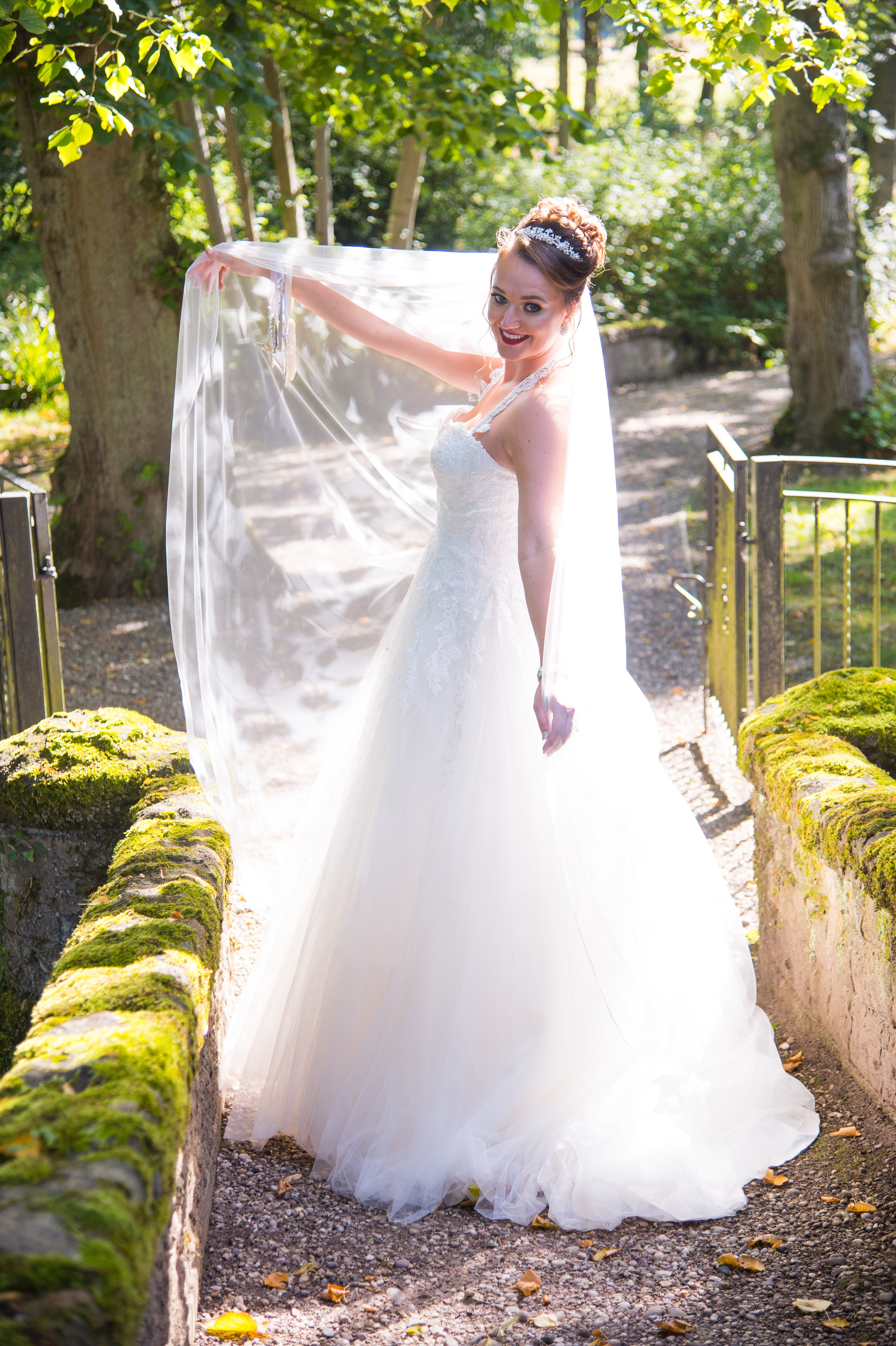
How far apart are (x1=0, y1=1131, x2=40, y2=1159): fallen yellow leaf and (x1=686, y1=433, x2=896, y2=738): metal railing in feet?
12.1

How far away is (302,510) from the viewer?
3799 millimetres

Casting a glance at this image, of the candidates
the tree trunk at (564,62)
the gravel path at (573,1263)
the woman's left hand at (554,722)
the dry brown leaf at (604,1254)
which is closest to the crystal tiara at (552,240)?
the woman's left hand at (554,722)

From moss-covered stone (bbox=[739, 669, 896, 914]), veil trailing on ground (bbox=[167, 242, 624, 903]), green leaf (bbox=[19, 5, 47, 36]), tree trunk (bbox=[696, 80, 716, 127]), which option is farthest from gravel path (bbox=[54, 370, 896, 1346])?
tree trunk (bbox=[696, 80, 716, 127])

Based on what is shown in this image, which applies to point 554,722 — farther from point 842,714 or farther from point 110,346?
point 110,346

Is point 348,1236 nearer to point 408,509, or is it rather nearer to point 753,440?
point 408,509

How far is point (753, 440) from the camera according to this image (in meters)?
11.8

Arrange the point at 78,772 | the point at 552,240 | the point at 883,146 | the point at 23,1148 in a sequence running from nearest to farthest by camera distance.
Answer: the point at 23,1148
the point at 552,240
the point at 78,772
the point at 883,146

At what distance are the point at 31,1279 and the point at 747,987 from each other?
2265 mm

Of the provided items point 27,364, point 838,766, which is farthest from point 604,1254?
point 27,364

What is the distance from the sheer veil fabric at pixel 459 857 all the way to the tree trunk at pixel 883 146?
46.5 ft

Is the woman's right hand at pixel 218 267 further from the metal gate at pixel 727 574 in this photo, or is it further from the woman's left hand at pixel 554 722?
the metal gate at pixel 727 574

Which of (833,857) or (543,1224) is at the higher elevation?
(833,857)

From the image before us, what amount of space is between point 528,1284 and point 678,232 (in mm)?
16357

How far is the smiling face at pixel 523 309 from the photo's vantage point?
117 inches
